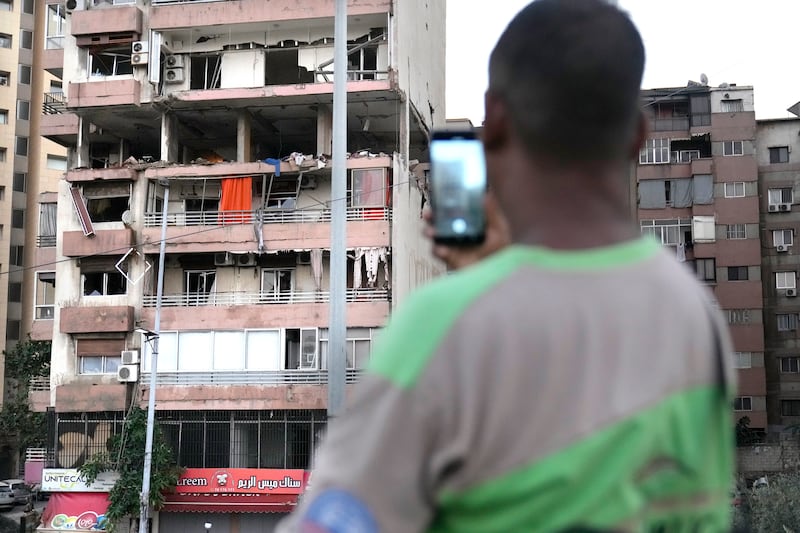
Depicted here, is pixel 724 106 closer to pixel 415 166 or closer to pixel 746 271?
pixel 746 271

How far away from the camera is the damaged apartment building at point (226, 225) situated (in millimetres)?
27500

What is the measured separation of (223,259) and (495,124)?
2794 centimetres

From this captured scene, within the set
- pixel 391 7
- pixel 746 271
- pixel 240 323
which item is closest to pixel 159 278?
pixel 240 323

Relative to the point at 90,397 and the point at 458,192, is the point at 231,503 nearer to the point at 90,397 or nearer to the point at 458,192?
the point at 90,397

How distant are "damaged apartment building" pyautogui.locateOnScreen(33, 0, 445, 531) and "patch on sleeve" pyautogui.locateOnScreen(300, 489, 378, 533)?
84.0 ft

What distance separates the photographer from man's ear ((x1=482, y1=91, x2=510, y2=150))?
1.49 m

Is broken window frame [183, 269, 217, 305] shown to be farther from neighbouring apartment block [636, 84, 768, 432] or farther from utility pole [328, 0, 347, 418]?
neighbouring apartment block [636, 84, 768, 432]

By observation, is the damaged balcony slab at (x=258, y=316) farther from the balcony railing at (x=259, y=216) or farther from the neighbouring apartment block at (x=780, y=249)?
the neighbouring apartment block at (x=780, y=249)

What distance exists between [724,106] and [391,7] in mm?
19890

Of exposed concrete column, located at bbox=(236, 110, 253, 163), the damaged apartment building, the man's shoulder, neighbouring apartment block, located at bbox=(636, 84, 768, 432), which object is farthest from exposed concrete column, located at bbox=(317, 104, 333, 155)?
the man's shoulder

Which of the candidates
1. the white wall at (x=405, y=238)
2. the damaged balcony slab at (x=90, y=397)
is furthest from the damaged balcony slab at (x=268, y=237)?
the damaged balcony slab at (x=90, y=397)

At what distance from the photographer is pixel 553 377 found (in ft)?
4.17

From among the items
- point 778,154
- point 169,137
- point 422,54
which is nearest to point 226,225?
point 169,137

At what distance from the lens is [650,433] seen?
4.29ft
